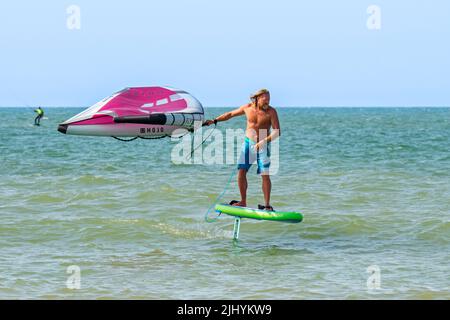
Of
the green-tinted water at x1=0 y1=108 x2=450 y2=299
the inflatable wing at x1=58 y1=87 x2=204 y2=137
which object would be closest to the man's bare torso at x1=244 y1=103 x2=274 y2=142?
the inflatable wing at x1=58 y1=87 x2=204 y2=137

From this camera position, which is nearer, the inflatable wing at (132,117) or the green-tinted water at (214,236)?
the green-tinted water at (214,236)

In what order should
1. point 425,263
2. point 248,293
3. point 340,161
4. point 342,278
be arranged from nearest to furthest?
point 248,293
point 342,278
point 425,263
point 340,161

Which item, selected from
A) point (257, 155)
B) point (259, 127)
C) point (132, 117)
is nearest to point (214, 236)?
point (257, 155)

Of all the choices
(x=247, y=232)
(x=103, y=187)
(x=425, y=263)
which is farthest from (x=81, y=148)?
(x=425, y=263)

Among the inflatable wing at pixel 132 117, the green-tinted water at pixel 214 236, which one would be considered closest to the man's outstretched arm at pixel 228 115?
the inflatable wing at pixel 132 117

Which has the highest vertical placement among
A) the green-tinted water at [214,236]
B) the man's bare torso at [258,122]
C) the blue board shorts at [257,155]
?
the man's bare torso at [258,122]

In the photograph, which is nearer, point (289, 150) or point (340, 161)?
point (340, 161)

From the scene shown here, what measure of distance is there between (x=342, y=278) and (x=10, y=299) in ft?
15.3

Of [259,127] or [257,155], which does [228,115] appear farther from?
[257,155]

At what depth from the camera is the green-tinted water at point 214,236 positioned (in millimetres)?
11023

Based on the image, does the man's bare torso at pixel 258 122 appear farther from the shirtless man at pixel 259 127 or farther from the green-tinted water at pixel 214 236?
the green-tinted water at pixel 214 236

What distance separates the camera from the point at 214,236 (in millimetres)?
14719
